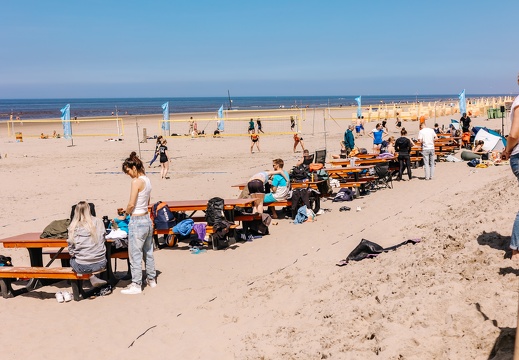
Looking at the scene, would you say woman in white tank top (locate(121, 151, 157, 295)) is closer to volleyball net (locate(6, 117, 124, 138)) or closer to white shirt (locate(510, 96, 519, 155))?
white shirt (locate(510, 96, 519, 155))

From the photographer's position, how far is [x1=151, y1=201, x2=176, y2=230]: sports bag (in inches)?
336

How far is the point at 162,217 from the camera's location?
854 centimetres

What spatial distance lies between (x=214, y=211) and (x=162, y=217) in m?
0.84

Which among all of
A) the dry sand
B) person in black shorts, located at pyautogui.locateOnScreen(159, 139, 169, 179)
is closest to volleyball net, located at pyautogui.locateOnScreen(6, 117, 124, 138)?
person in black shorts, located at pyautogui.locateOnScreen(159, 139, 169, 179)

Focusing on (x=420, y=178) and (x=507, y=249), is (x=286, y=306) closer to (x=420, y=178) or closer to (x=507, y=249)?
(x=507, y=249)

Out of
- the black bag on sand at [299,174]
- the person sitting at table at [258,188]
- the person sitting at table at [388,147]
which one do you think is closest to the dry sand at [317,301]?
the person sitting at table at [258,188]

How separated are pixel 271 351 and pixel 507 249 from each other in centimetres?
242

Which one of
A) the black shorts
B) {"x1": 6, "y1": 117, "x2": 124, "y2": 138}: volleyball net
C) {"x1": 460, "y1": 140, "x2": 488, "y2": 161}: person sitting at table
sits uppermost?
{"x1": 6, "y1": 117, "x2": 124, "y2": 138}: volleyball net

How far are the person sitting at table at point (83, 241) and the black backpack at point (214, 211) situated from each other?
2.23m

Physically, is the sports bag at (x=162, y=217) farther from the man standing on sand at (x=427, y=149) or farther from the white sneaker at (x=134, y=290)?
the man standing on sand at (x=427, y=149)

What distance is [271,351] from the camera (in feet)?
15.9

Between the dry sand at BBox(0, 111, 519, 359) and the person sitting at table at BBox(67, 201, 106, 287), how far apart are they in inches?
18.7

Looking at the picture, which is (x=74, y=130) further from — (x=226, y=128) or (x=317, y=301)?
(x=317, y=301)

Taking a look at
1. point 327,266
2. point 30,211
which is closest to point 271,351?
point 327,266
